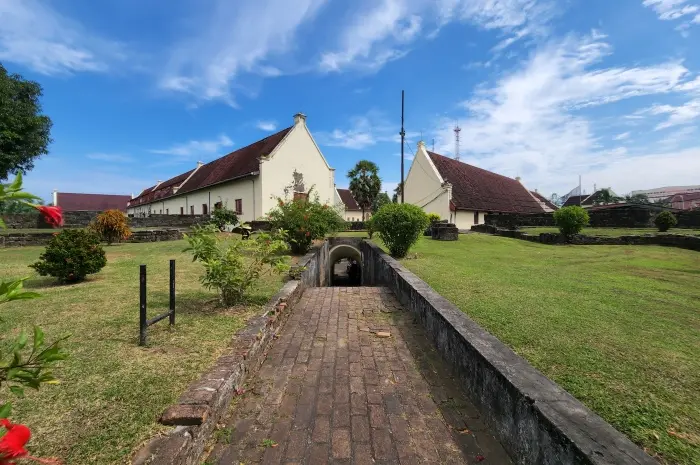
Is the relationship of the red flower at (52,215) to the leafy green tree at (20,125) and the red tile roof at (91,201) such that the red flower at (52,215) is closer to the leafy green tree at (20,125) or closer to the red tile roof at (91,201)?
the leafy green tree at (20,125)

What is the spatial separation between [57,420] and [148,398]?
51 cm

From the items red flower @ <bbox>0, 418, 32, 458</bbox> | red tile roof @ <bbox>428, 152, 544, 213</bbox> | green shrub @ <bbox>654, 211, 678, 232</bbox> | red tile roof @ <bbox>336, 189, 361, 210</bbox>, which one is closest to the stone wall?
red tile roof @ <bbox>428, 152, 544, 213</bbox>

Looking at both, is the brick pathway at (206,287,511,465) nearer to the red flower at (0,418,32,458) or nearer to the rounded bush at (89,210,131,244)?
the red flower at (0,418,32,458)

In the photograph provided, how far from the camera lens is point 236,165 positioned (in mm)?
26766

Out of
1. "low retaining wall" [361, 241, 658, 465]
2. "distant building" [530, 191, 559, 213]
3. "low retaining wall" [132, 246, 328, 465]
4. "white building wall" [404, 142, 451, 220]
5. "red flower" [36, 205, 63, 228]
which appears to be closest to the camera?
"red flower" [36, 205, 63, 228]

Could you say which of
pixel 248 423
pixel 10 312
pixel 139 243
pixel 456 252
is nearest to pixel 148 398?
pixel 248 423

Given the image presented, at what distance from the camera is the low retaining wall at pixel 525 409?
1.73 metres

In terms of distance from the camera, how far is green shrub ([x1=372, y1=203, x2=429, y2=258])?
11.0m

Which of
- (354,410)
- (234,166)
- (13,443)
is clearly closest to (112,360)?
(354,410)

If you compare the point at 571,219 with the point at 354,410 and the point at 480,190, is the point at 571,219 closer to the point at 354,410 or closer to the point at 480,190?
the point at 480,190

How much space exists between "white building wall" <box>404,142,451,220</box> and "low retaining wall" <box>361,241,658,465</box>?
2526 centimetres

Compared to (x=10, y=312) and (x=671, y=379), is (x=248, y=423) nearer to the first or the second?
(x=671, y=379)

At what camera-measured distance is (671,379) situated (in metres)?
2.80

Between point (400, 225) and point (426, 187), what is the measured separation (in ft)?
67.0
